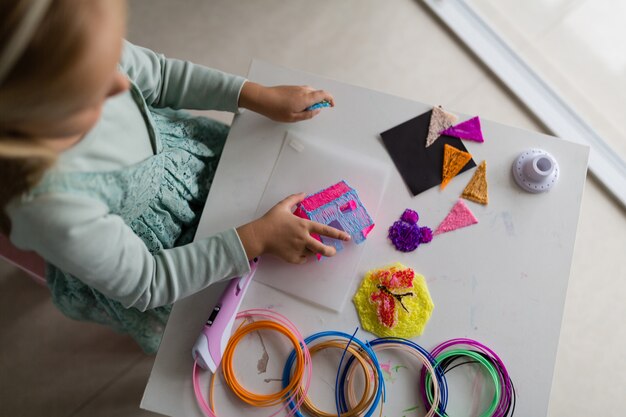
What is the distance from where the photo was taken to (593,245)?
1285mm

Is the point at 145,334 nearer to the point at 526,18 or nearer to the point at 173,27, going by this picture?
the point at 173,27

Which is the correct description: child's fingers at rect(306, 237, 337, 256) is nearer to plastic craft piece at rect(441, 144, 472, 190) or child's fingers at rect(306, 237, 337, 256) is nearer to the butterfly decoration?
the butterfly decoration

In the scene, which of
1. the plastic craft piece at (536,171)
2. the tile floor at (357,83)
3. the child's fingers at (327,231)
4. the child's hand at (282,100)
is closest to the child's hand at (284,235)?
the child's fingers at (327,231)

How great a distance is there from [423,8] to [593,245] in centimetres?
80

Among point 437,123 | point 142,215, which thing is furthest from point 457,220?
point 142,215

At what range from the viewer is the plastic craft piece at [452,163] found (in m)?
0.74

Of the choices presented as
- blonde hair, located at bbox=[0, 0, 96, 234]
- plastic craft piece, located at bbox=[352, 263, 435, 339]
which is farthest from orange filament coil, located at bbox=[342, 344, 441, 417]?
blonde hair, located at bbox=[0, 0, 96, 234]

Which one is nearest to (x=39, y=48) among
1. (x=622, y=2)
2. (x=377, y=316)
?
(x=377, y=316)

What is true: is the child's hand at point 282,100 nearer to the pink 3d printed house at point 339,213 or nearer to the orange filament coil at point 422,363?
the pink 3d printed house at point 339,213

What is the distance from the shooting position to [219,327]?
0.67m

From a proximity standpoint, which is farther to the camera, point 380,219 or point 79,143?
point 380,219

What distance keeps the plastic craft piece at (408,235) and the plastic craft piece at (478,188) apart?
3.2 inches

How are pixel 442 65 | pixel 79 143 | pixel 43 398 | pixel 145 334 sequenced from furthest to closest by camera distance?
pixel 442 65 < pixel 43 398 < pixel 145 334 < pixel 79 143

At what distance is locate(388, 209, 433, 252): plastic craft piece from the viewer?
718 millimetres
